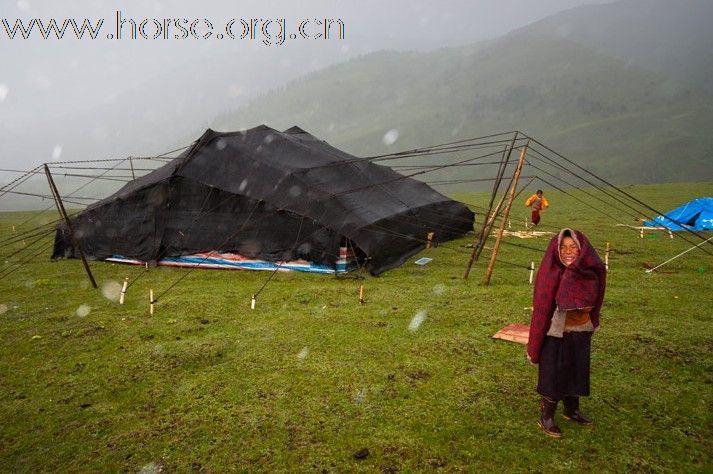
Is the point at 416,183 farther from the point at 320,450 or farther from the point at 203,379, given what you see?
the point at 320,450

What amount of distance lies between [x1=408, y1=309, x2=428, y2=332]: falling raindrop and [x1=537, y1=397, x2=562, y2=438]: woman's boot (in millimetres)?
3383

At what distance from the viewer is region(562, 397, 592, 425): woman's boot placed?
206 inches

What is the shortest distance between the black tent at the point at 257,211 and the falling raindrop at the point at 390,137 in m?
125

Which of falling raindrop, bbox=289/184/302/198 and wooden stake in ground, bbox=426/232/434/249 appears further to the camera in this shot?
wooden stake in ground, bbox=426/232/434/249

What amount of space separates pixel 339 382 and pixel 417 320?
2795 millimetres

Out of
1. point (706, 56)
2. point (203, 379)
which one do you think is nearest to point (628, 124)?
point (706, 56)

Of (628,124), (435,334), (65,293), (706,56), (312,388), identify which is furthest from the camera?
(706,56)

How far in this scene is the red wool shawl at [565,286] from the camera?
4695mm

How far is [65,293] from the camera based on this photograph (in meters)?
12.1

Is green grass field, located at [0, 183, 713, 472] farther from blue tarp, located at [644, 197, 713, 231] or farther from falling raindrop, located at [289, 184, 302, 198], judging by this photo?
blue tarp, located at [644, 197, 713, 231]

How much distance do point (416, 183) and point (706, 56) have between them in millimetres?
205034

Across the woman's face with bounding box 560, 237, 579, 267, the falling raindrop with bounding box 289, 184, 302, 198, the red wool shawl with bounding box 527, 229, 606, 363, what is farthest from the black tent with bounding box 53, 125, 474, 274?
the woman's face with bounding box 560, 237, 579, 267

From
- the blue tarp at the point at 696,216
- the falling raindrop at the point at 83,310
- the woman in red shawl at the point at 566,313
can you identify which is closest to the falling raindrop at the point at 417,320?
the woman in red shawl at the point at 566,313

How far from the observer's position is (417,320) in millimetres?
8812
